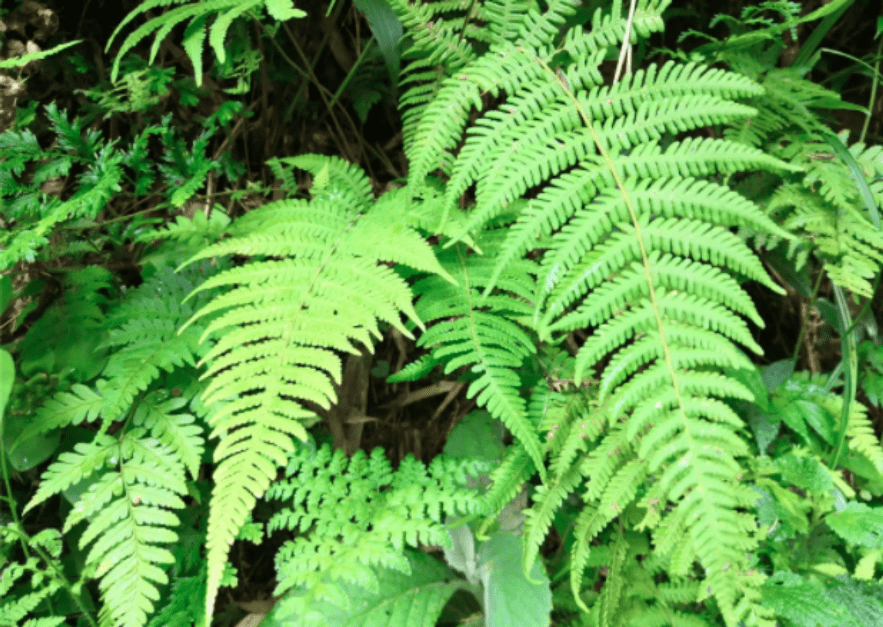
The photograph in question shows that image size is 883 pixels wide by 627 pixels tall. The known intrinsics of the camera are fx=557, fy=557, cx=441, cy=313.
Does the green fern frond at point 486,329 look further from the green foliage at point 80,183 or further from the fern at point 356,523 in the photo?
the green foliage at point 80,183

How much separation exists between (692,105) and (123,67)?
5.83ft

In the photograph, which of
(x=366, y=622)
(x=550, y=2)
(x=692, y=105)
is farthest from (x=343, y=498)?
(x=550, y=2)

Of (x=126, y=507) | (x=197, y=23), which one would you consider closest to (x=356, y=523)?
(x=126, y=507)

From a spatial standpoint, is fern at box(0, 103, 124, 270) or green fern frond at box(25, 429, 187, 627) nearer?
green fern frond at box(25, 429, 187, 627)

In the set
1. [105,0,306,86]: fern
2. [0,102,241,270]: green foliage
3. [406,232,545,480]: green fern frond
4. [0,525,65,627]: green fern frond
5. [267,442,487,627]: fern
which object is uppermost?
[105,0,306,86]: fern

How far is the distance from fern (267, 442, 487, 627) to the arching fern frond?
0.74 ft

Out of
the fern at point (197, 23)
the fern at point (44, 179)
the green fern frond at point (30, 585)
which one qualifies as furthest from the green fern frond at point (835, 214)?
the green fern frond at point (30, 585)

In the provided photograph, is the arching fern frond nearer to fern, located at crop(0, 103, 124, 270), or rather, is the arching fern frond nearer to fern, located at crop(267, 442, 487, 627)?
fern, located at crop(267, 442, 487, 627)

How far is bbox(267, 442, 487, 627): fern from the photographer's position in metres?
1.19

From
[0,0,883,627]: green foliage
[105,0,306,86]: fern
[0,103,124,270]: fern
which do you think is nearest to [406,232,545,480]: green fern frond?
[0,0,883,627]: green foliage

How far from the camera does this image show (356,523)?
1356 mm

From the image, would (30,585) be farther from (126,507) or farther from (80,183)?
(80,183)

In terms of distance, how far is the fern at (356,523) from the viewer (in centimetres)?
119

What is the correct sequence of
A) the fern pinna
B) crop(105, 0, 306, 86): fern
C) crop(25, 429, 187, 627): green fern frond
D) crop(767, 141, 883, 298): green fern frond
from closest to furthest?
the fern pinna → crop(25, 429, 187, 627): green fern frond → crop(105, 0, 306, 86): fern → crop(767, 141, 883, 298): green fern frond
